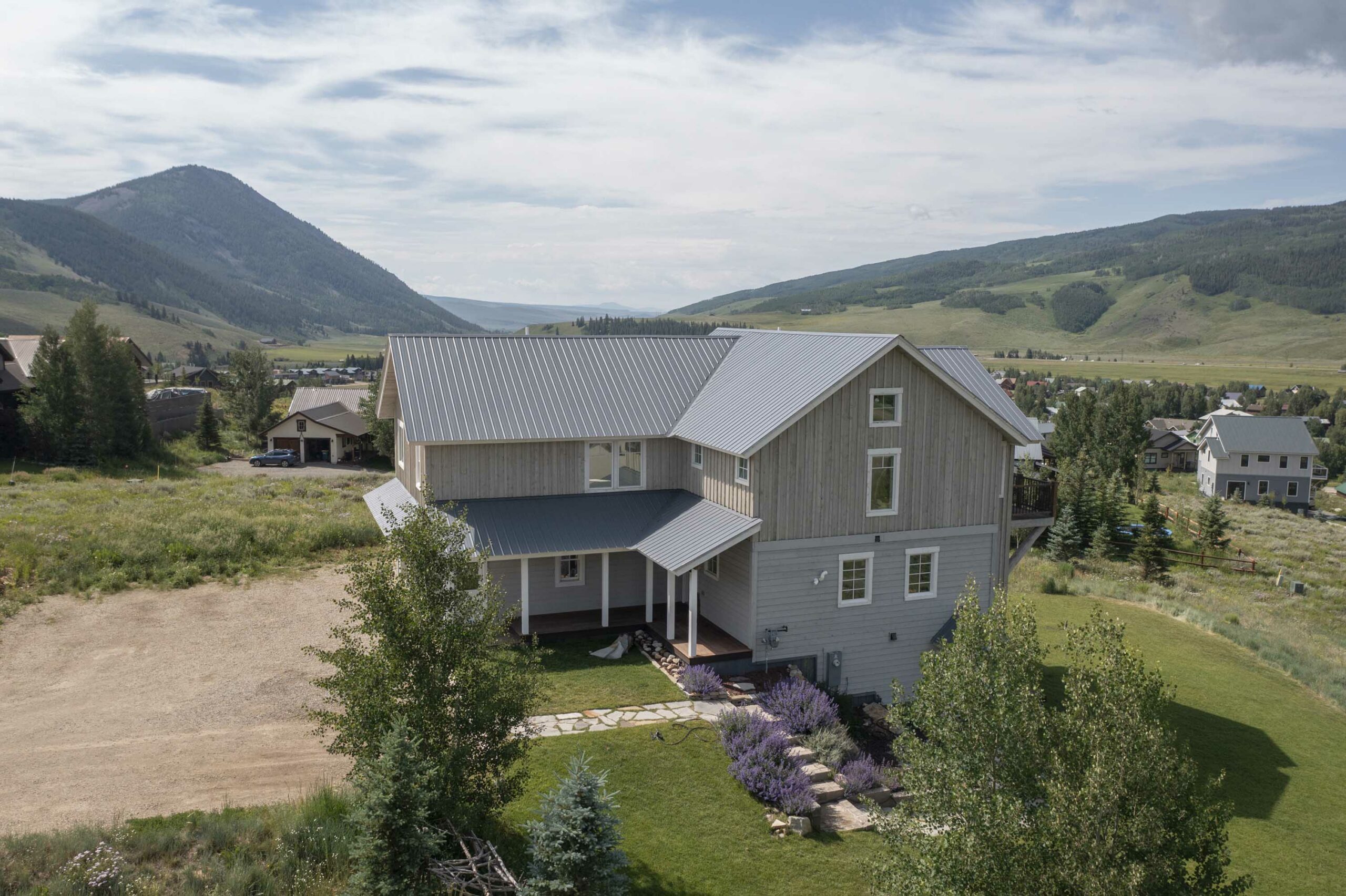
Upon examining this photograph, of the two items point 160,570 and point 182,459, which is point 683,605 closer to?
point 160,570

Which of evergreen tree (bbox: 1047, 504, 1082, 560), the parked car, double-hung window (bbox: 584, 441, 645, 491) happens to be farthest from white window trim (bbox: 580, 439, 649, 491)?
the parked car

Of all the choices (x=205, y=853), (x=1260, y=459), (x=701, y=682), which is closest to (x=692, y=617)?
→ (x=701, y=682)

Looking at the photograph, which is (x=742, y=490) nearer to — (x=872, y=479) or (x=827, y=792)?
(x=872, y=479)

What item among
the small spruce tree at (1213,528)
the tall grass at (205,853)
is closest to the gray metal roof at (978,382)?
the tall grass at (205,853)

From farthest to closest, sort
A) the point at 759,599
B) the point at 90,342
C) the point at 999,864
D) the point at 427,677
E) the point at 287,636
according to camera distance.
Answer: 1. the point at 90,342
2. the point at 287,636
3. the point at 759,599
4. the point at 427,677
5. the point at 999,864

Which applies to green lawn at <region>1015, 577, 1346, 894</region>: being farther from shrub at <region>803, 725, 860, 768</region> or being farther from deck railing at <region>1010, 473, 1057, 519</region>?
shrub at <region>803, 725, 860, 768</region>

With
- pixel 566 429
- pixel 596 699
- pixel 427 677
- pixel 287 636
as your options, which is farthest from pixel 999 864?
pixel 287 636
